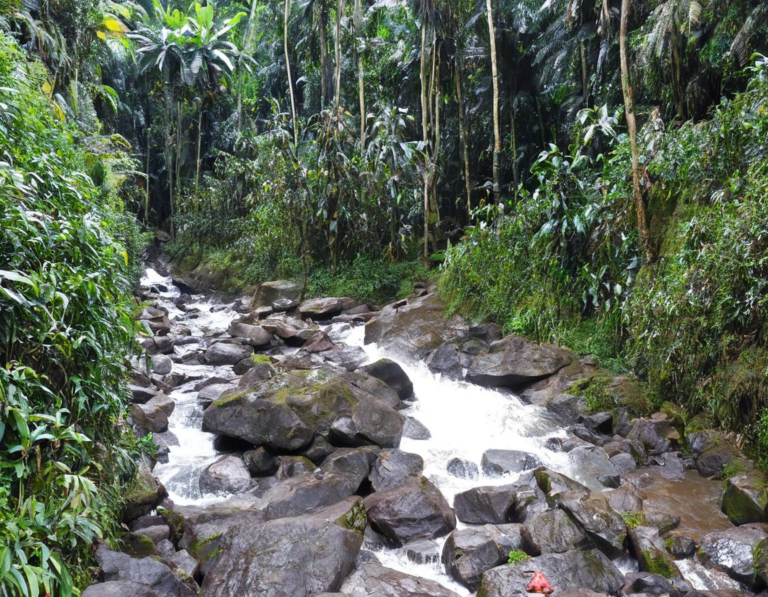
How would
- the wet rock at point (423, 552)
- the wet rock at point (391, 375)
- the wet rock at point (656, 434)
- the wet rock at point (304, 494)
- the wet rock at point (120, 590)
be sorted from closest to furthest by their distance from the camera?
the wet rock at point (120, 590)
the wet rock at point (423, 552)
the wet rock at point (304, 494)
the wet rock at point (656, 434)
the wet rock at point (391, 375)

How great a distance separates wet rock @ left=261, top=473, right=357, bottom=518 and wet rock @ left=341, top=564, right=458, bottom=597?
3.67 feet

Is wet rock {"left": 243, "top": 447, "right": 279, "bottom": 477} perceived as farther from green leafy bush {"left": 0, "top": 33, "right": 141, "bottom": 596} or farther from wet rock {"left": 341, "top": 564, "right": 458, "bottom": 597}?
wet rock {"left": 341, "top": 564, "right": 458, "bottom": 597}

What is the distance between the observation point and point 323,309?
1438 cm

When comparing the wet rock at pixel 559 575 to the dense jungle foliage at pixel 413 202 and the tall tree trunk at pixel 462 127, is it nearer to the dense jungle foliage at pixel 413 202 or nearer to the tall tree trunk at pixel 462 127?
the dense jungle foliage at pixel 413 202

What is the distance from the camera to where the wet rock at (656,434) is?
7.11 m

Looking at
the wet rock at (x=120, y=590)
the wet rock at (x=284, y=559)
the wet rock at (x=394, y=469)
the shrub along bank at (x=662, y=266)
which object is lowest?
the wet rock at (x=394, y=469)

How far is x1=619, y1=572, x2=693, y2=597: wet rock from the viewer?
4.63m

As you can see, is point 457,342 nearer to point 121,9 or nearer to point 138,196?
point 121,9

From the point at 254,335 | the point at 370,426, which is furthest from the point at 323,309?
the point at 370,426

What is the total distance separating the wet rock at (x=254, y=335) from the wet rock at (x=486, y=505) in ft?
23.6

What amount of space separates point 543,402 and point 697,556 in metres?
3.90

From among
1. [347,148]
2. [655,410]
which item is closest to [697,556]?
[655,410]

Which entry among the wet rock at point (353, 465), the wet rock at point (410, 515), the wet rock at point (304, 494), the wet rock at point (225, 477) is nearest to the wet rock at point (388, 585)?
the wet rock at point (410, 515)

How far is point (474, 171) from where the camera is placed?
20.0 meters
